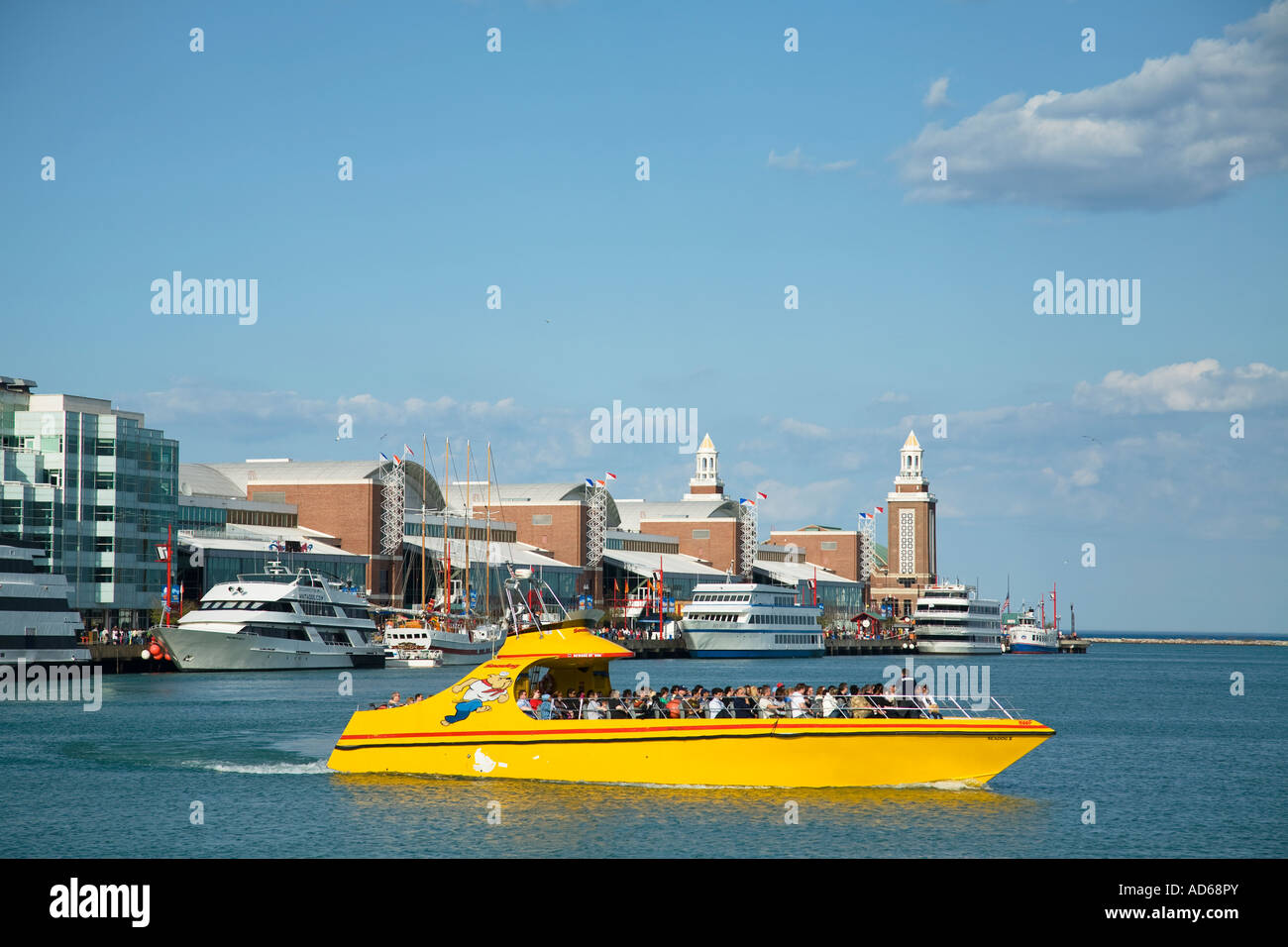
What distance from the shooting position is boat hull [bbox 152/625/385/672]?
92.4 meters

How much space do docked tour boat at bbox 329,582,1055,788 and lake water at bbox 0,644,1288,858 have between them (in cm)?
49

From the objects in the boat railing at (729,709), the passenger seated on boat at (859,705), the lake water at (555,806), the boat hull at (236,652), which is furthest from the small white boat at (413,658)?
the passenger seated on boat at (859,705)

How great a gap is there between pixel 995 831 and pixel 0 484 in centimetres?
7782

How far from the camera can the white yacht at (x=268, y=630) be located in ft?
305

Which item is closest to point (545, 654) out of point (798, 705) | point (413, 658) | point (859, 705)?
point (798, 705)

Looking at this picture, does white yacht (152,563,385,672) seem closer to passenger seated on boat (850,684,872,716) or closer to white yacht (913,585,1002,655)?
passenger seated on boat (850,684,872,716)

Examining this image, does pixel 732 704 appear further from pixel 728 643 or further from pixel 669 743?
pixel 728 643

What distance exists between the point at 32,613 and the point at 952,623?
106 metres

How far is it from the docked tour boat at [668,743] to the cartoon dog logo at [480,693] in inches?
Answer: 0.9

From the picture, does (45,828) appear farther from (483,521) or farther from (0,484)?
(483,521)

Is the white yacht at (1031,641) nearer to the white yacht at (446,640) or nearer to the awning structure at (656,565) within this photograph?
the awning structure at (656,565)

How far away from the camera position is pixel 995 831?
104 feet

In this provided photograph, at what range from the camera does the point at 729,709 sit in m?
35.2
